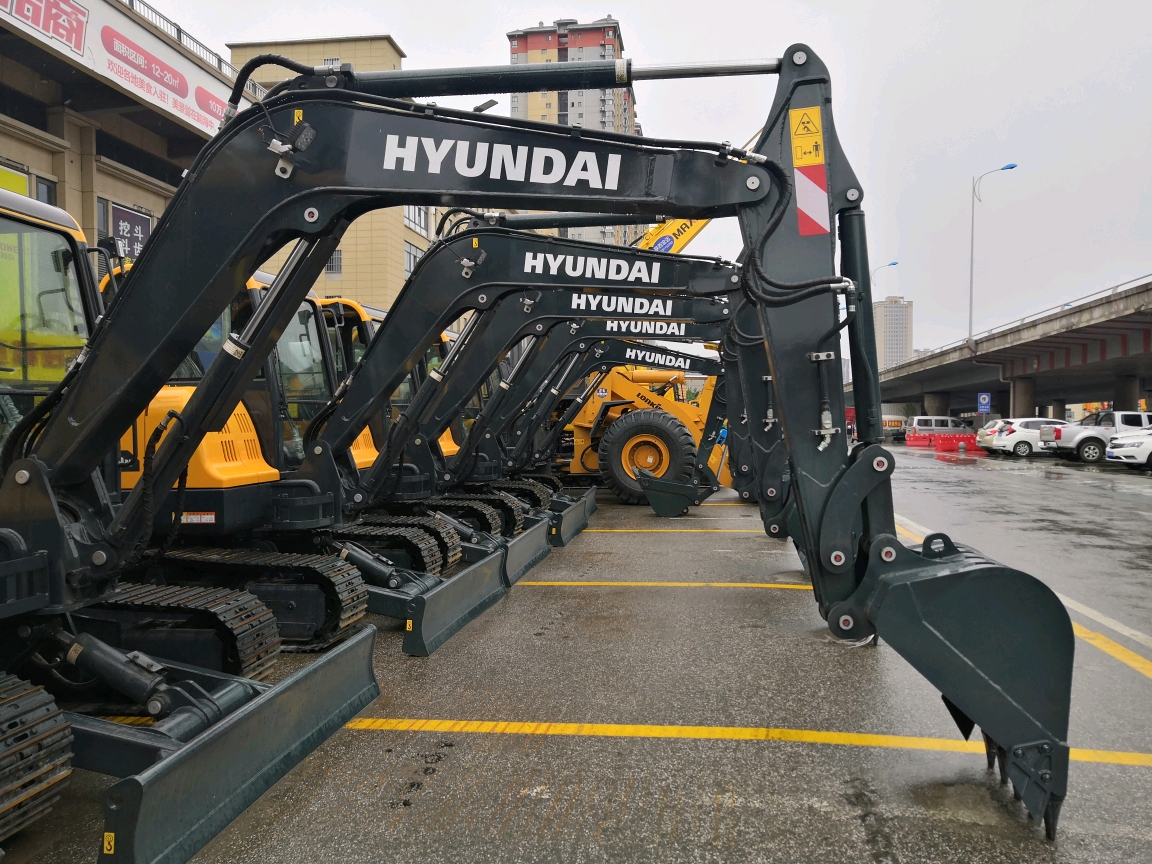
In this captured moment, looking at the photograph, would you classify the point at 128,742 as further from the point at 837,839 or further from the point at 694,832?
the point at 837,839

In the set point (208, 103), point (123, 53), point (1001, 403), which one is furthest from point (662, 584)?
point (1001, 403)

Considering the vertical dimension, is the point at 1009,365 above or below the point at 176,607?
above

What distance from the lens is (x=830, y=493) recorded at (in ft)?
14.6

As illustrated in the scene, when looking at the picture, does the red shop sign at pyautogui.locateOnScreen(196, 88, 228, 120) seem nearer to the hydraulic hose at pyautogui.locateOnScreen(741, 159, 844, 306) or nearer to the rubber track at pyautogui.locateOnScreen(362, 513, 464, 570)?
the rubber track at pyautogui.locateOnScreen(362, 513, 464, 570)

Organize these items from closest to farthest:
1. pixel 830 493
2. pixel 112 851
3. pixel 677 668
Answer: pixel 112 851, pixel 830 493, pixel 677 668

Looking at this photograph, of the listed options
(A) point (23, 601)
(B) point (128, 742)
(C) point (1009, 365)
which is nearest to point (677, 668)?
(B) point (128, 742)

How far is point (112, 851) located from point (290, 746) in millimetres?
1088

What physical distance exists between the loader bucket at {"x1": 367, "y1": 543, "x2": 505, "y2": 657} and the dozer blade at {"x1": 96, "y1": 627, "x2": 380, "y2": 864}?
4.14 feet

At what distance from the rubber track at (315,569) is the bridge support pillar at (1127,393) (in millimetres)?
45082

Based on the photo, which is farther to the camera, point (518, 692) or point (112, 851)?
point (518, 692)

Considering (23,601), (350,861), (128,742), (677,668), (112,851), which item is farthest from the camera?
(677,668)

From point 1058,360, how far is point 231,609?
4472cm

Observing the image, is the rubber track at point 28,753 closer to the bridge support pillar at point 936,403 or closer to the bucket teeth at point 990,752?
the bucket teeth at point 990,752

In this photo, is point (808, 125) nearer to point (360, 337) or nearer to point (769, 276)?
point (769, 276)
